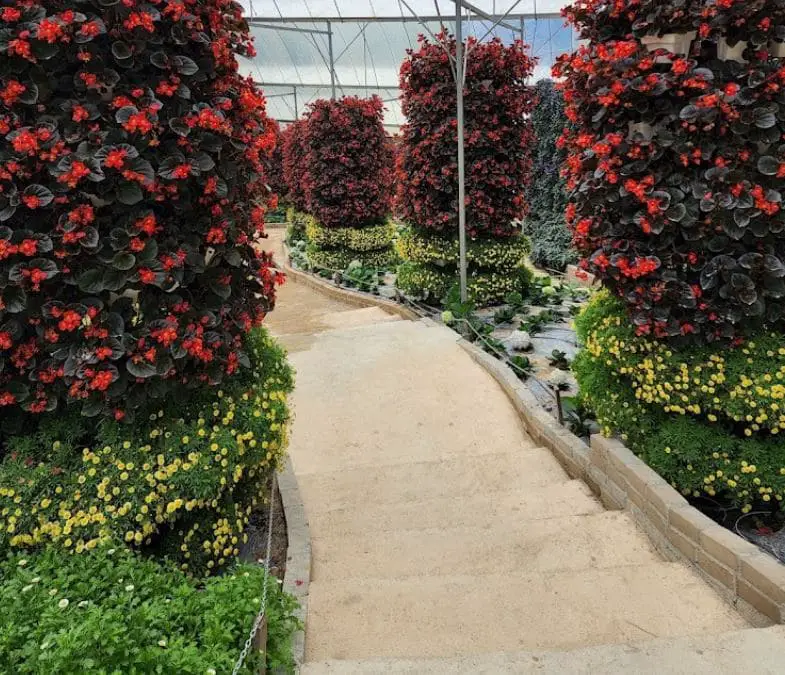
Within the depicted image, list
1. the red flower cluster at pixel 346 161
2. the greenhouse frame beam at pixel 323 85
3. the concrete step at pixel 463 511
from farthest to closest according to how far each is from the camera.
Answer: the greenhouse frame beam at pixel 323 85
the red flower cluster at pixel 346 161
the concrete step at pixel 463 511

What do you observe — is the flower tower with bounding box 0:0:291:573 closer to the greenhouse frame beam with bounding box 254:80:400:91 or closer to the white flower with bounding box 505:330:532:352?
the white flower with bounding box 505:330:532:352

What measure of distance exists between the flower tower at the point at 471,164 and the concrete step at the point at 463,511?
4318 mm

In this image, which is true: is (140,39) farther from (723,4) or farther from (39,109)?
(723,4)

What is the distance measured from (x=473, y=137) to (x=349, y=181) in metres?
4.45

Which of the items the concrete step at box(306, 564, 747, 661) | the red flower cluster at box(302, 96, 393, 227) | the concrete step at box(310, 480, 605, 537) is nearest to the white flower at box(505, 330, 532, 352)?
the concrete step at box(310, 480, 605, 537)

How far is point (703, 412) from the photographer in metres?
3.12

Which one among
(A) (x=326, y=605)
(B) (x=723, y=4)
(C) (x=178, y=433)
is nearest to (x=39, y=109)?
(C) (x=178, y=433)

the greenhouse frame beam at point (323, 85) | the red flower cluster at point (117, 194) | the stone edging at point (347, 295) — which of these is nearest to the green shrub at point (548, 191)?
the stone edging at point (347, 295)

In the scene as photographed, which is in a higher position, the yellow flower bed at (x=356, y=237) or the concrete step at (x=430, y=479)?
the yellow flower bed at (x=356, y=237)

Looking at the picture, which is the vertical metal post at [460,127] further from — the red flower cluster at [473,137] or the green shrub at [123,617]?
the green shrub at [123,617]

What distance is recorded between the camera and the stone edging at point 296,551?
2.21m

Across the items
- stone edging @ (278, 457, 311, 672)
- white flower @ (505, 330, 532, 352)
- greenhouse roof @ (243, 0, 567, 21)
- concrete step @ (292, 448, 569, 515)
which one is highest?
greenhouse roof @ (243, 0, 567, 21)

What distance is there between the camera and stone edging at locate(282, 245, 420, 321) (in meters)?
8.37

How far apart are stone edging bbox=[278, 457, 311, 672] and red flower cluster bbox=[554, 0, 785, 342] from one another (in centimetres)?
189
